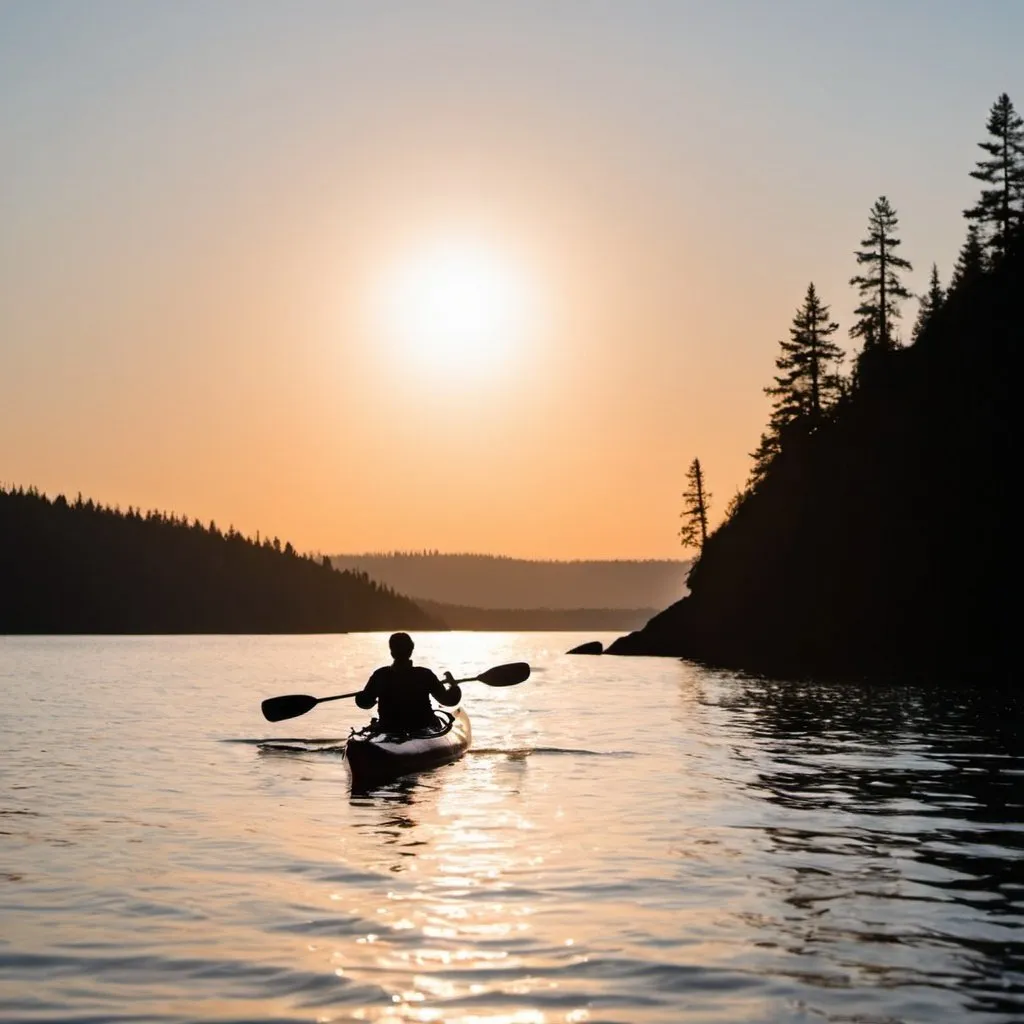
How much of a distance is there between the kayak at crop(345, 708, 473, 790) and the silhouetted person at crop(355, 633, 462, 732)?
0.31 m

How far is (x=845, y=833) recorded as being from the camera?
55.3 feet

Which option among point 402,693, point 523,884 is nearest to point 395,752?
point 402,693

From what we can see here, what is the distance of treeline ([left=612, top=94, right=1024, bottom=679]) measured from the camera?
62.8 meters

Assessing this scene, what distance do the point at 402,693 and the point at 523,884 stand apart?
11463mm

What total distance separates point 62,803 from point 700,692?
119 feet

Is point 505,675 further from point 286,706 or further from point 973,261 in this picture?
point 973,261

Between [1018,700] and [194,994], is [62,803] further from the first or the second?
[1018,700]

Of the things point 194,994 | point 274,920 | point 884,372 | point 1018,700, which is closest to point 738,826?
point 274,920

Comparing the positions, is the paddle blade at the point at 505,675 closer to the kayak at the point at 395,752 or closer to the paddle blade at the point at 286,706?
the kayak at the point at 395,752

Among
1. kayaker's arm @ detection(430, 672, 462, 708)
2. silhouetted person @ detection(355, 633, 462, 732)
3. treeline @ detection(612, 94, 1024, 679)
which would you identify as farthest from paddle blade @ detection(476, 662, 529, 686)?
treeline @ detection(612, 94, 1024, 679)

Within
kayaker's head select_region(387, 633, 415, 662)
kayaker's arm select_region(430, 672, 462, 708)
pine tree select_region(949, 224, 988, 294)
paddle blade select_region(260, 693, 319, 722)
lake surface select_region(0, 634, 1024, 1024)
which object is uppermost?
pine tree select_region(949, 224, 988, 294)

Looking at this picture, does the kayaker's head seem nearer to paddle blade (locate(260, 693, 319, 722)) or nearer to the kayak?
the kayak

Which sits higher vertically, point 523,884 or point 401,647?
point 401,647

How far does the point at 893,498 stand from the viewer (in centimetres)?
7031
